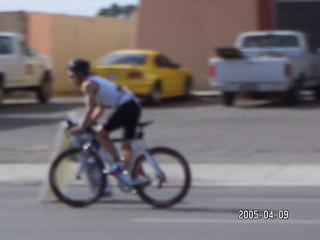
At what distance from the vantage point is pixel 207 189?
12031mm

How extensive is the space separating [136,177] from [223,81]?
40.8ft

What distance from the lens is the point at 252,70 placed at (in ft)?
71.7

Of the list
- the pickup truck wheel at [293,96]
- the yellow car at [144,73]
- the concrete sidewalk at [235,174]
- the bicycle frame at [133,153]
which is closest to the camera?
the bicycle frame at [133,153]

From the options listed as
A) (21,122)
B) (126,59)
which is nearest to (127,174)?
(21,122)

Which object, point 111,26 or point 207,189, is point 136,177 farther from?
point 111,26

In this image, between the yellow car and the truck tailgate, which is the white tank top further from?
the yellow car

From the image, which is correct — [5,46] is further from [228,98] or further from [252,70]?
[252,70]

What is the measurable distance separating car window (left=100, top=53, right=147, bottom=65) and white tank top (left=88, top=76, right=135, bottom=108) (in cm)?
1333

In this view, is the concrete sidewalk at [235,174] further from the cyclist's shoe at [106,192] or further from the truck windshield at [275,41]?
the truck windshield at [275,41]

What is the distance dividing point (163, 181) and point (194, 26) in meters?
17.9

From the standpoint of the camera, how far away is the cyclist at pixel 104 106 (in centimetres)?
1015

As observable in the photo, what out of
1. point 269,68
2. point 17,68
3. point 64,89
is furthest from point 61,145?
point 64,89

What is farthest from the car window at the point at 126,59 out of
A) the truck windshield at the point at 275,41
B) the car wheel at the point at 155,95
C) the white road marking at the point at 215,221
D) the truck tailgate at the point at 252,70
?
the white road marking at the point at 215,221

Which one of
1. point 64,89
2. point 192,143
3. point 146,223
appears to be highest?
point 146,223
